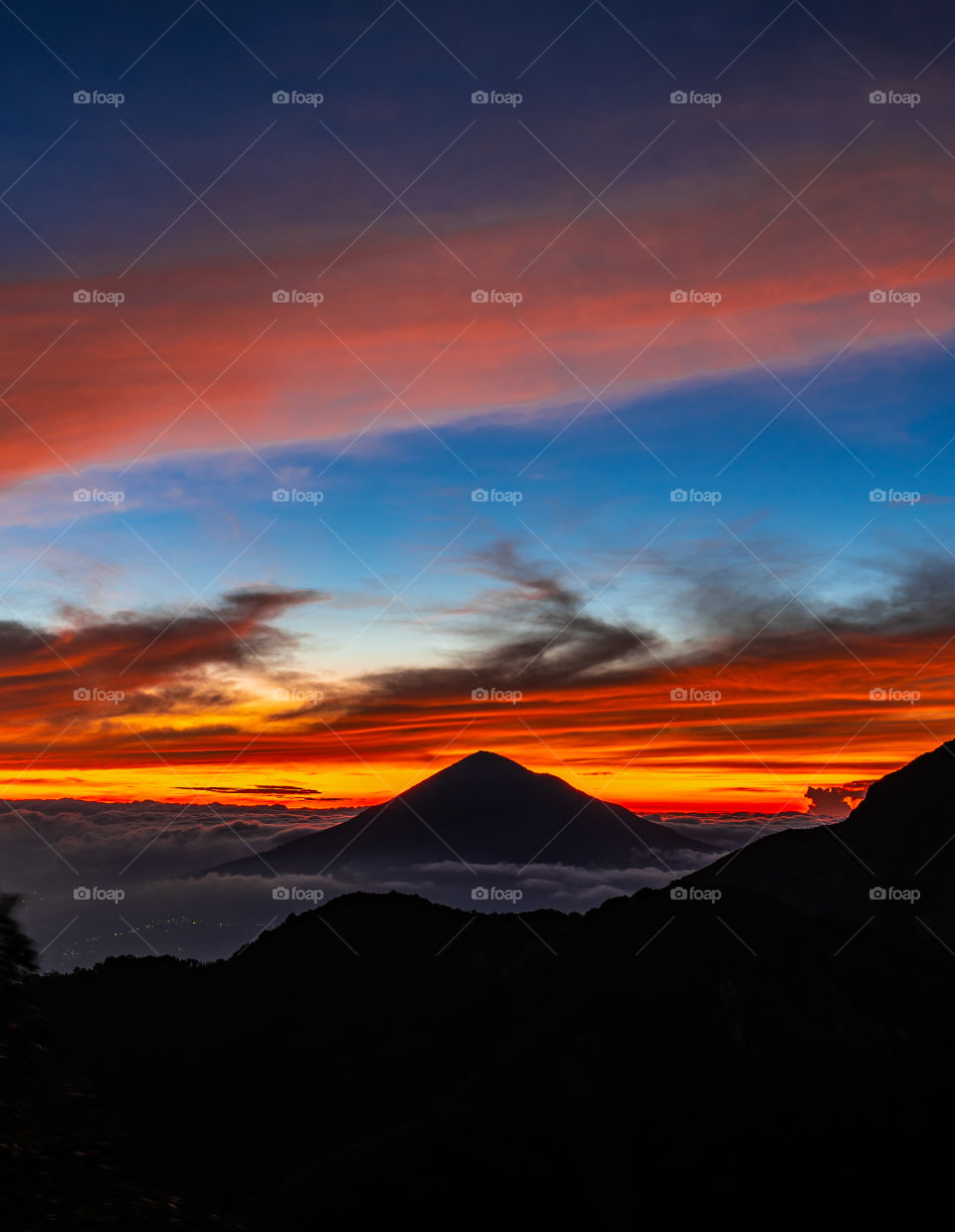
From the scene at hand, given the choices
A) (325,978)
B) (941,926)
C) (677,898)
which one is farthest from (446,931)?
(941,926)

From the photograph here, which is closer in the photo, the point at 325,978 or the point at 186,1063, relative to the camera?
the point at 186,1063

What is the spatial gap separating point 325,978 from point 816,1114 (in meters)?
70.2

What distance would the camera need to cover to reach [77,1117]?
1375cm

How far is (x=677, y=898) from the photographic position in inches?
5020

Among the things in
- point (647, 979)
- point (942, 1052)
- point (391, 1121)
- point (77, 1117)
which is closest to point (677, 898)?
point (647, 979)

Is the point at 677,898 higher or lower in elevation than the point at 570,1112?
higher

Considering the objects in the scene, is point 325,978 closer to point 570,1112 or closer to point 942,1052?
point 570,1112

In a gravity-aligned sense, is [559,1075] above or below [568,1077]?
above

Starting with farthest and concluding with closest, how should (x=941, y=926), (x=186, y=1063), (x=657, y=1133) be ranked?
(x=941, y=926) < (x=186, y=1063) < (x=657, y=1133)

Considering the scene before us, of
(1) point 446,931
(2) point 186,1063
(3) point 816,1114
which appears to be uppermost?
(1) point 446,931

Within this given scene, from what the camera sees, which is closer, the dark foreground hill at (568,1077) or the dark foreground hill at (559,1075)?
the dark foreground hill at (568,1077)

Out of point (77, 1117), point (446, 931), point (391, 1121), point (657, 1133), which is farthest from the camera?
point (446, 931)

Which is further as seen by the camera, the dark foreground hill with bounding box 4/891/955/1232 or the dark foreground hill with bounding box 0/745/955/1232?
the dark foreground hill with bounding box 4/891/955/1232

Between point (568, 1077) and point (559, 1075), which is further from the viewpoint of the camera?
point (559, 1075)
